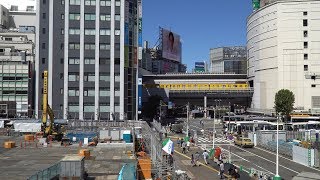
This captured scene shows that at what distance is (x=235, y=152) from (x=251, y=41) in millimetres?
103705

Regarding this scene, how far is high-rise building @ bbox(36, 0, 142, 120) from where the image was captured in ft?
328

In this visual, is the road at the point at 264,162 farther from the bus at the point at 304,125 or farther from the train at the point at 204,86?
the train at the point at 204,86

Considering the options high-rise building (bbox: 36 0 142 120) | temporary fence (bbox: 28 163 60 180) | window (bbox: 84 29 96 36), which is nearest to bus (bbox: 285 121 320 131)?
high-rise building (bbox: 36 0 142 120)

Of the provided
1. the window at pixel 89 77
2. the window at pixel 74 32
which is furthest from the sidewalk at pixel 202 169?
the window at pixel 74 32

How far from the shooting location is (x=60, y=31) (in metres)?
100

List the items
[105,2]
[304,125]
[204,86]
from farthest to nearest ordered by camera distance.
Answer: [204,86]
[105,2]
[304,125]

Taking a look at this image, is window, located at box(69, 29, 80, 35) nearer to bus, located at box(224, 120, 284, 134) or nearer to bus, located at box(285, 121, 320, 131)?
bus, located at box(224, 120, 284, 134)

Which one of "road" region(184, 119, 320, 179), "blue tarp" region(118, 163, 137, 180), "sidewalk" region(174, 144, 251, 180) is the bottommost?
"road" region(184, 119, 320, 179)

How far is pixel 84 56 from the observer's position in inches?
3967

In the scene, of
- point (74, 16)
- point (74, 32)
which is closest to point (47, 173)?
point (74, 32)

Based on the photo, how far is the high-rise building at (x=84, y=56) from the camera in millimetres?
100125

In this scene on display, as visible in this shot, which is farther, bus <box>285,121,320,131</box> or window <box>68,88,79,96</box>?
window <box>68,88,79,96</box>

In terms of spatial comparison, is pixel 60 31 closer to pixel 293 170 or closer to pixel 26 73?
pixel 26 73

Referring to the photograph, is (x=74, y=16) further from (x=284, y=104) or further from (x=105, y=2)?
(x=284, y=104)
